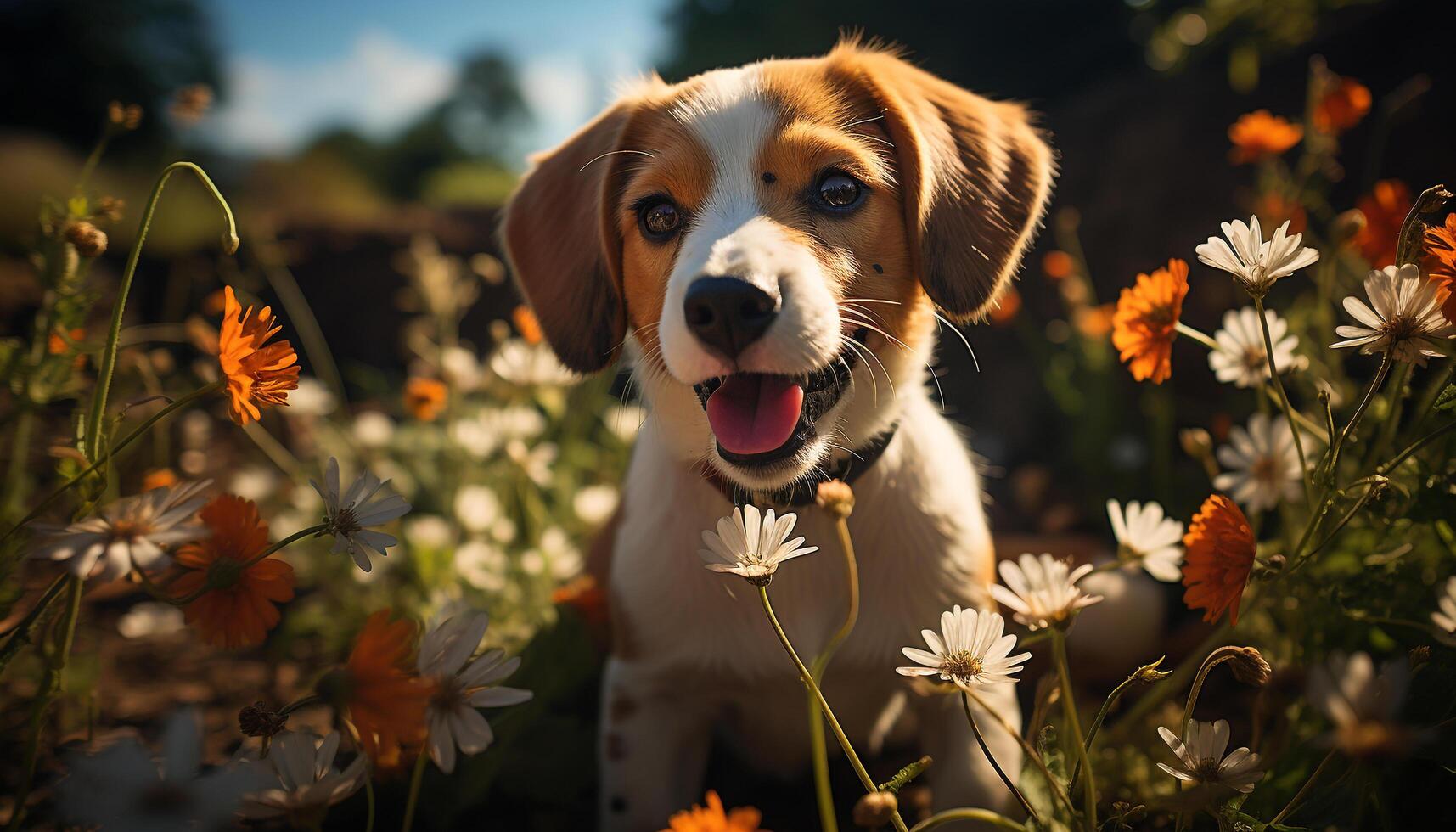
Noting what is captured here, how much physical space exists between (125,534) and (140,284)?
4.28m

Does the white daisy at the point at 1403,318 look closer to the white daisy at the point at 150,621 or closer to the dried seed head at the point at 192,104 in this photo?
the dried seed head at the point at 192,104

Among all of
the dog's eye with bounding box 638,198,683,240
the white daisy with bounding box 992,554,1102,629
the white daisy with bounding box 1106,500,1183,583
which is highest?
the dog's eye with bounding box 638,198,683,240

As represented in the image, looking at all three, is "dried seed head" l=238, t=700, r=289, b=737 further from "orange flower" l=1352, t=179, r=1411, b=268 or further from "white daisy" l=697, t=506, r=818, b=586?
"orange flower" l=1352, t=179, r=1411, b=268

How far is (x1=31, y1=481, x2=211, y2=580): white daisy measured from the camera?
0.97 m

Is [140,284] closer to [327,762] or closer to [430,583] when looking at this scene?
[430,583]

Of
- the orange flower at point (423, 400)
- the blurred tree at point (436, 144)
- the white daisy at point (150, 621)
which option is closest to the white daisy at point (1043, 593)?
the orange flower at point (423, 400)

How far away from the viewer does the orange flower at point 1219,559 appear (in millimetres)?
1096

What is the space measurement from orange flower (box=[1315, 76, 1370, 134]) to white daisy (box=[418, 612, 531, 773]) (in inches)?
79.1

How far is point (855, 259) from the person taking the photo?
5.05 feet

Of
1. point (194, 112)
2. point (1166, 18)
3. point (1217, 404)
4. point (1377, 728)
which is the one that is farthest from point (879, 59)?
point (1166, 18)

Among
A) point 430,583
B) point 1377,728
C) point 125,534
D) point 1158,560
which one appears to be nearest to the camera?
point 1377,728

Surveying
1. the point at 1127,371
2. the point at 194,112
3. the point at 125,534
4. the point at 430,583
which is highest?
the point at 194,112

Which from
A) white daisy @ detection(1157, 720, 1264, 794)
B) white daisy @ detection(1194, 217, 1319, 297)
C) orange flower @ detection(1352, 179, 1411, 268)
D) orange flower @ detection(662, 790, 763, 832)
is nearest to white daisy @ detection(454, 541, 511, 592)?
orange flower @ detection(662, 790, 763, 832)

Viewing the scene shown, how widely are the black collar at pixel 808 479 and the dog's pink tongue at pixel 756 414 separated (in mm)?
186
